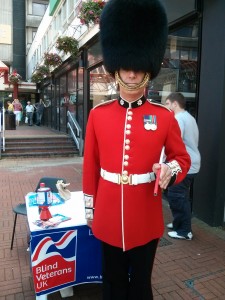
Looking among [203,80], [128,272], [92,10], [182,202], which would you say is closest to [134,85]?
[128,272]

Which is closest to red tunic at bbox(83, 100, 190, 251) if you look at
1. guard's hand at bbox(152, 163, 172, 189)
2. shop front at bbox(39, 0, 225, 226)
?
guard's hand at bbox(152, 163, 172, 189)

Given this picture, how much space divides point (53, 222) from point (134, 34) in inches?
63.9

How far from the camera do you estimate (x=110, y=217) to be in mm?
2090

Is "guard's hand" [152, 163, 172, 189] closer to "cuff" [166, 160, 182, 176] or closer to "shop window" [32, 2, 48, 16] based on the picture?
"cuff" [166, 160, 182, 176]

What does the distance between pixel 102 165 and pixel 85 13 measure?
24.1 feet

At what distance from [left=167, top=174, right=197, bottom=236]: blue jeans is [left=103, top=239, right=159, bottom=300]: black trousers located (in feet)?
6.26

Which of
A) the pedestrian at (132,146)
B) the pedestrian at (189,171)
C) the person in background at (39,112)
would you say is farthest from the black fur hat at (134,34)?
the person in background at (39,112)

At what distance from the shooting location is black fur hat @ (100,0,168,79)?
194 centimetres

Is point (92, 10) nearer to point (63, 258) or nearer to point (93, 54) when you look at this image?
point (93, 54)

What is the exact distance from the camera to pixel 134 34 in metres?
1.95

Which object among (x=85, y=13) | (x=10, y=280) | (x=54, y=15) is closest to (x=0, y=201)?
(x=10, y=280)

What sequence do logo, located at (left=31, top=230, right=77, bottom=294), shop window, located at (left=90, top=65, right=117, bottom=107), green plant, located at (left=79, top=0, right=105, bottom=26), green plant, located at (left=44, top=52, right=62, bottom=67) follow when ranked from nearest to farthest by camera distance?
logo, located at (left=31, top=230, right=77, bottom=294), green plant, located at (left=79, top=0, right=105, bottom=26), shop window, located at (left=90, top=65, right=117, bottom=107), green plant, located at (left=44, top=52, right=62, bottom=67)

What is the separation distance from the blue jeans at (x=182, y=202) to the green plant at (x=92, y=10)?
5764 millimetres

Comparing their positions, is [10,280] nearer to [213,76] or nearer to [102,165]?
[102,165]
